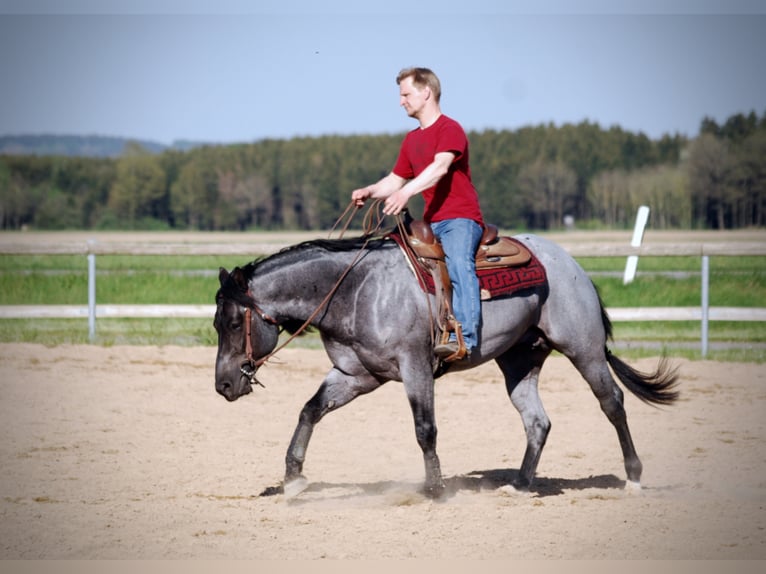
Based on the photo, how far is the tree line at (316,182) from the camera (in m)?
81.2

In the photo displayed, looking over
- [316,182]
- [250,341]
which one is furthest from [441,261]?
[316,182]

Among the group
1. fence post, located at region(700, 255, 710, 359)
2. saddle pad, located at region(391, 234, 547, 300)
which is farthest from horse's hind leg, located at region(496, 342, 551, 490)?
fence post, located at region(700, 255, 710, 359)

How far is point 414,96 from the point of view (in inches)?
246

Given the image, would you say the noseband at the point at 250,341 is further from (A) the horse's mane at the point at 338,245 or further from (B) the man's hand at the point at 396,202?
(B) the man's hand at the point at 396,202

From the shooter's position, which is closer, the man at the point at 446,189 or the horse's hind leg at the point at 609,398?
the man at the point at 446,189

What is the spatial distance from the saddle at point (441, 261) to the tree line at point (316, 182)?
6673 centimetres

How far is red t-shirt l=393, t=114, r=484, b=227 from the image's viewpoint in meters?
6.20

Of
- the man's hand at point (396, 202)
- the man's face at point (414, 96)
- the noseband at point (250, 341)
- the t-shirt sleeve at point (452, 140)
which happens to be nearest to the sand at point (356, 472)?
the noseband at point (250, 341)

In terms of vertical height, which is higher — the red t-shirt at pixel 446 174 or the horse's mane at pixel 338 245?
the red t-shirt at pixel 446 174

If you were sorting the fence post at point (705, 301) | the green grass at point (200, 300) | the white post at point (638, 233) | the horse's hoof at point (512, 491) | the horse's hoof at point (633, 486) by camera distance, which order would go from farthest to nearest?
1. the white post at point (638, 233)
2. the green grass at point (200, 300)
3. the fence post at point (705, 301)
4. the horse's hoof at point (633, 486)
5. the horse's hoof at point (512, 491)

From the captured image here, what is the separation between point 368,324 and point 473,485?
161 centimetres

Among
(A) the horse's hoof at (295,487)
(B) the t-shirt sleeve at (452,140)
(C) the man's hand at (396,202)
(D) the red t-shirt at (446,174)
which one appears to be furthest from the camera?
(A) the horse's hoof at (295,487)

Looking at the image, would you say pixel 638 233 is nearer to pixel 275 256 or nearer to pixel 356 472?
pixel 356 472

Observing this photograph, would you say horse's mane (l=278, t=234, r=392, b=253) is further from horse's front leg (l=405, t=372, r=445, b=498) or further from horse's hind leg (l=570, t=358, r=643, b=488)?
horse's hind leg (l=570, t=358, r=643, b=488)
